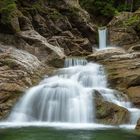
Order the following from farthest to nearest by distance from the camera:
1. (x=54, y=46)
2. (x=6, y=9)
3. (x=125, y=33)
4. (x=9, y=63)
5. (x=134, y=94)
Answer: (x=125, y=33), (x=54, y=46), (x=6, y=9), (x=9, y=63), (x=134, y=94)

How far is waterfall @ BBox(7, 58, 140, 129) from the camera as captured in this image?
22047 mm

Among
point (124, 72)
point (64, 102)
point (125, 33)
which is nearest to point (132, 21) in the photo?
point (125, 33)

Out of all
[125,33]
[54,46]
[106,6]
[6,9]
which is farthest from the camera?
[106,6]

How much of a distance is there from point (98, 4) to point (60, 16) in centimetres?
1107

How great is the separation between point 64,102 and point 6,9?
34.7 feet

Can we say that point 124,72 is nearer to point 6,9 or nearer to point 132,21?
point 6,9

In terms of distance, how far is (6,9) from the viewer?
29.8 metres

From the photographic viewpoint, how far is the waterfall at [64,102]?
22.0 metres

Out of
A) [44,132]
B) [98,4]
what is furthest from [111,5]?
[44,132]

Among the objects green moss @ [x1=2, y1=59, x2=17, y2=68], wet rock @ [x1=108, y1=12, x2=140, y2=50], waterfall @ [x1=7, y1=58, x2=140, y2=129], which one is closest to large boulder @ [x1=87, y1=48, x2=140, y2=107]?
waterfall @ [x1=7, y1=58, x2=140, y2=129]

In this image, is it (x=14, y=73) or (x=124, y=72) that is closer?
(x=14, y=73)

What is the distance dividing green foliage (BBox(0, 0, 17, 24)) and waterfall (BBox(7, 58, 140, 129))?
755cm

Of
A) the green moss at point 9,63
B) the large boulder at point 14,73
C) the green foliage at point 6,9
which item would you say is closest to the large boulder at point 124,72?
the large boulder at point 14,73

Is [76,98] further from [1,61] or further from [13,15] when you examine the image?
[13,15]
